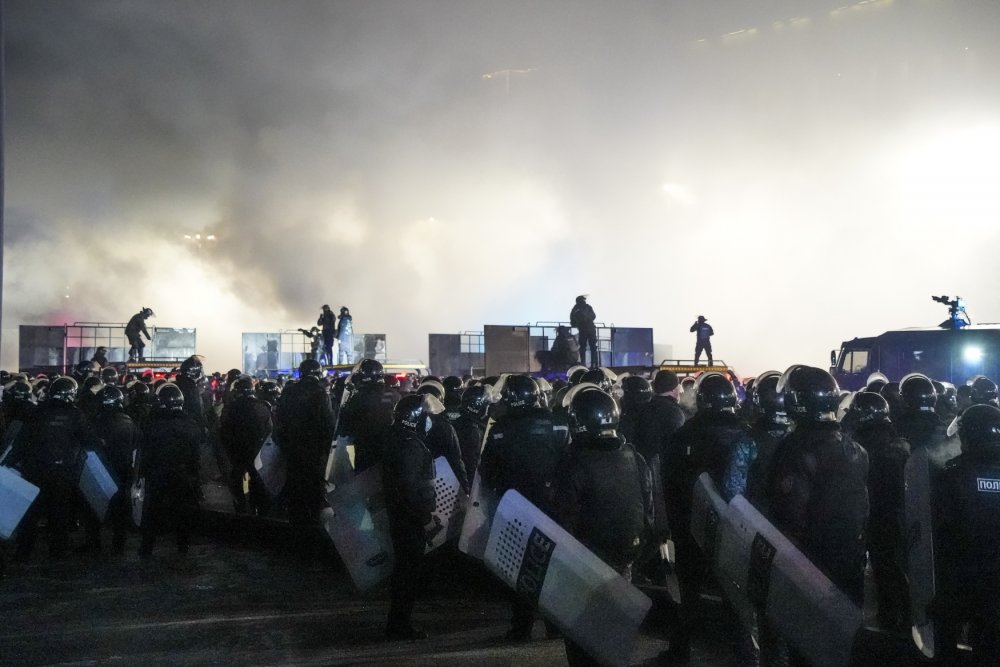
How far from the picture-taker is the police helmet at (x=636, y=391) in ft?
30.7

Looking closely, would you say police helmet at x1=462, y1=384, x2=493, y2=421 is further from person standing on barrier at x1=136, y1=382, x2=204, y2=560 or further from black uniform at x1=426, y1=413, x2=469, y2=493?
person standing on barrier at x1=136, y1=382, x2=204, y2=560

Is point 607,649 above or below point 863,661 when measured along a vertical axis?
above

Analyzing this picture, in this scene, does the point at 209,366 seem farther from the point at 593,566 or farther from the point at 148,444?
the point at 593,566

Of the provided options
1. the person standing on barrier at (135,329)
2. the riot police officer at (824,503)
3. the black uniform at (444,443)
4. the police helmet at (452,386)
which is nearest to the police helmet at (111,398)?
the police helmet at (452,386)

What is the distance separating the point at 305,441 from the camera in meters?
9.87

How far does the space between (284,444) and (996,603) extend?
26.2 feet

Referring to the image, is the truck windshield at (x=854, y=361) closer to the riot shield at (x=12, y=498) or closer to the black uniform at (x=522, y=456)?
the black uniform at (x=522, y=456)

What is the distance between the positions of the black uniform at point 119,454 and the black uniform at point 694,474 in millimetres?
7198

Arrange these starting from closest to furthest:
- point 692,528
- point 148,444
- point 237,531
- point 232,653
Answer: point 692,528 → point 232,653 → point 148,444 → point 237,531

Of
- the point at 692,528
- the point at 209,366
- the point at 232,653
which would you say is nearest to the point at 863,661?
the point at 692,528

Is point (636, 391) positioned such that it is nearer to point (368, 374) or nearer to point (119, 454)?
point (368, 374)

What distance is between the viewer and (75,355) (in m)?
26.3

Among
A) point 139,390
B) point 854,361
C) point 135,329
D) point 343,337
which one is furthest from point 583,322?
point 135,329

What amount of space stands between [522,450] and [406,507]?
3.39 feet
